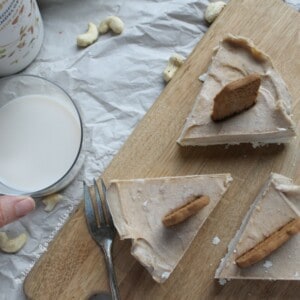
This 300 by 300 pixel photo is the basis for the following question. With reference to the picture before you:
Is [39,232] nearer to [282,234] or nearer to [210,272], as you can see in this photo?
[210,272]

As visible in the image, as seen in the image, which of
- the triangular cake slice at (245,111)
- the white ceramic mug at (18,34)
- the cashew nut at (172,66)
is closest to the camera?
the white ceramic mug at (18,34)

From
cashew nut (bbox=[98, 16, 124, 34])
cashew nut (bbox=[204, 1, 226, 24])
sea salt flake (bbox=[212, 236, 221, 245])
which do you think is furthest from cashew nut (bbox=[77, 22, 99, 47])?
→ sea salt flake (bbox=[212, 236, 221, 245])

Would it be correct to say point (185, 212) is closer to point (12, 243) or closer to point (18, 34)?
point (12, 243)

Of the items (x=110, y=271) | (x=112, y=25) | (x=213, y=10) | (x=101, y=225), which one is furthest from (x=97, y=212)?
(x=213, y=10)

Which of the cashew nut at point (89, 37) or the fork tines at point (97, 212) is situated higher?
the cashew nut at point (89, 37)

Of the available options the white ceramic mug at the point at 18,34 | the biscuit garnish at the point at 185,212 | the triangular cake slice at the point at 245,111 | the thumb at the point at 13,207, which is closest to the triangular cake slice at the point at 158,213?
the biscuit garnish at the point at 185,212

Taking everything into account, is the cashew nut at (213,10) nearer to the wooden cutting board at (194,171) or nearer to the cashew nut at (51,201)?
the wooden cutting board at (194,171)

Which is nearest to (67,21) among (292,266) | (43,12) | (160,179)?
(43,12)

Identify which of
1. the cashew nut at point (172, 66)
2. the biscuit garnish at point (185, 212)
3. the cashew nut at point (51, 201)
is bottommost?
the cashew nut at point (51, 201)
